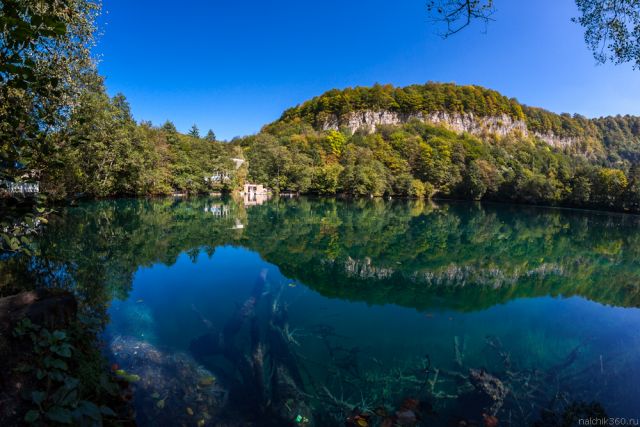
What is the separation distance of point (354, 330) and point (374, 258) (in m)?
6.70

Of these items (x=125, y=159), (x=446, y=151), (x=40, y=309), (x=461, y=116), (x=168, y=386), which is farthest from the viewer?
(x=461, y=116)

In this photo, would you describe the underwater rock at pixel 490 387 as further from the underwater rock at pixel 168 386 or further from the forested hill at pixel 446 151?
the forested hill at pixel 446 151

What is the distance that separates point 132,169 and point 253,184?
3106 cm

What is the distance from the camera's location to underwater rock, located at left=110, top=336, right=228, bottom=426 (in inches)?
154

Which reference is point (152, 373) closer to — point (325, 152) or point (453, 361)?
point (453, 361)

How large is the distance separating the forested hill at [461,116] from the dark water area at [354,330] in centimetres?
9184

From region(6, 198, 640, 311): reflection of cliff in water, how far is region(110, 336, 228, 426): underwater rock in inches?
111

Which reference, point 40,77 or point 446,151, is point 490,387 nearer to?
point 40,77

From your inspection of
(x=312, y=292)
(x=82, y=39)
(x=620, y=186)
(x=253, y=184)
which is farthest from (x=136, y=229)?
(x=620, y=186)

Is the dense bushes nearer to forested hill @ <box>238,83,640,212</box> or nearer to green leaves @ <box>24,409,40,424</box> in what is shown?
green leaves @ <box>24,409,40,424</box>

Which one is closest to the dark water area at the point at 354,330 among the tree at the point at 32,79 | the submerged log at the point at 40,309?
the submerged log at the point at 40,309

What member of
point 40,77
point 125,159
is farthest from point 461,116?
point 40,77

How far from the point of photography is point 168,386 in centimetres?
450

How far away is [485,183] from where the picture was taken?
58.1 meters
